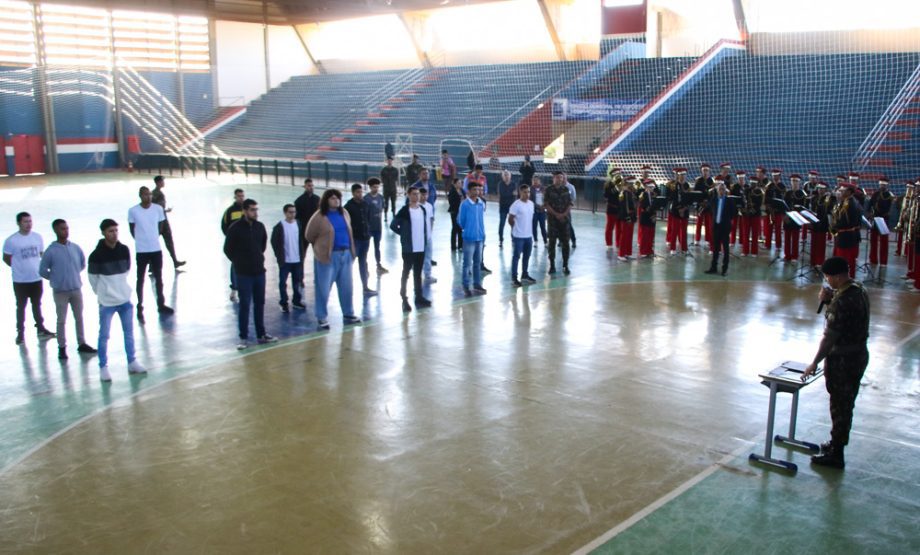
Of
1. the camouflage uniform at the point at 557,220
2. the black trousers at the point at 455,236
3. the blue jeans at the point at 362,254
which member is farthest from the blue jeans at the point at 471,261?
the black trousers at the point at 455,236

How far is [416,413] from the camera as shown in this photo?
7664 mm

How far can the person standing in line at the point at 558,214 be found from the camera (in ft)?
44.9

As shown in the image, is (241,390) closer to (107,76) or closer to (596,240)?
(596,240)

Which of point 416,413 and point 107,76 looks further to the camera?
point 107,76

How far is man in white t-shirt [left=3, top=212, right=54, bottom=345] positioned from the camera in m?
9.70

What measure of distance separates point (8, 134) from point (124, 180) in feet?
26.2

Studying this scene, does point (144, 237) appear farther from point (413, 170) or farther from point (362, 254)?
point (413, 170)

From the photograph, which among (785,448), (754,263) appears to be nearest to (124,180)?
(754,263)

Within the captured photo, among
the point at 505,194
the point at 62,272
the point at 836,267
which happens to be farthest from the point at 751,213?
the point at 62,272

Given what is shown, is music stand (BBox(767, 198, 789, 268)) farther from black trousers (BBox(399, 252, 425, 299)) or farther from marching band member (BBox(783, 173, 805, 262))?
black trousers (BBox(399, 252, 425, 299))

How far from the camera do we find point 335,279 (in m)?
10.8

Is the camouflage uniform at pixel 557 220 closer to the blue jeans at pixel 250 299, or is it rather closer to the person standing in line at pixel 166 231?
the blue jeans at pixel 250 299

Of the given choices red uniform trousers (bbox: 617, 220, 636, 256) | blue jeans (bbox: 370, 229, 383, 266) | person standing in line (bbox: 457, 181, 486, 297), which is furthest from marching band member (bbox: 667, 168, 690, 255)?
blue jeans (bbox: 370, 229, 383, 266)

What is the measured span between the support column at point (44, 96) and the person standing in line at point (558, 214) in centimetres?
3352
